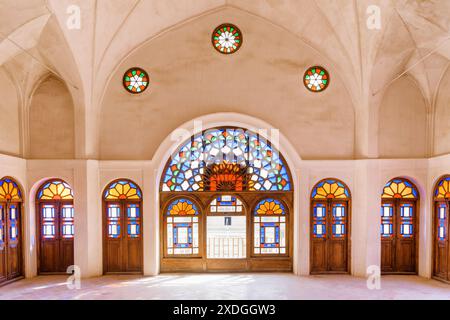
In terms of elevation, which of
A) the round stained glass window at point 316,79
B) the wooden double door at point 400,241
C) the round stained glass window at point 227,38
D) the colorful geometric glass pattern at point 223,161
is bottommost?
the wooden double door at point 400,241

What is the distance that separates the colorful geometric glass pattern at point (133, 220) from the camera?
9.41 meters

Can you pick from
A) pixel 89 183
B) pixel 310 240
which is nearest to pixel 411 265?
pixel 310 240

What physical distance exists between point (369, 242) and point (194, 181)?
5.05 meters

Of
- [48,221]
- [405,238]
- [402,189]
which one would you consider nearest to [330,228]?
[405,238]

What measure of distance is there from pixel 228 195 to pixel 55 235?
499 cm

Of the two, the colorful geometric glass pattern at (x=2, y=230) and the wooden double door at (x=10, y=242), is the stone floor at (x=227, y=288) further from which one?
the colorful geometric glass pattern at (x=2, y=230)

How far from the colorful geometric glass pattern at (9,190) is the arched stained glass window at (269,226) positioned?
6.46 meters

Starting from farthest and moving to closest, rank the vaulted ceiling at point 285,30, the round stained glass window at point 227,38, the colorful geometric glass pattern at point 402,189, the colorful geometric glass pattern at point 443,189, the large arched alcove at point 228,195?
the large arched alcove at point 228,195, the colorful geometric glass pattern at point 402,189, the round stained glass window at point 227,38, the colorful geometric glass pattern at point 443,189, the vaulted ceiling at point 285,30

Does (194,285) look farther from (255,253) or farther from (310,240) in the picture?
(310,240)

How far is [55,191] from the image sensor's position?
9406 millimetres

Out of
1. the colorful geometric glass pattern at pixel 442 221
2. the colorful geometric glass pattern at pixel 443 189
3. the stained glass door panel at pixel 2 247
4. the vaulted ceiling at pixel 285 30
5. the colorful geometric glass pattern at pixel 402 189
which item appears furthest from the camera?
the colorful geometric glass pattern at pixel 402 189

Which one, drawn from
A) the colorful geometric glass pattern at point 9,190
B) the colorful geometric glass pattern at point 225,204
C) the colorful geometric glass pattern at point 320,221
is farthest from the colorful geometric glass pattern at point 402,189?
the colorful geometric glass pattern at point 9,190

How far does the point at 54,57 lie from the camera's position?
27.5 feet

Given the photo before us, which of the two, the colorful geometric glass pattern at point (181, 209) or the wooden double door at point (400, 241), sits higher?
the colorful geometric glass pattern at point (181, 209)
